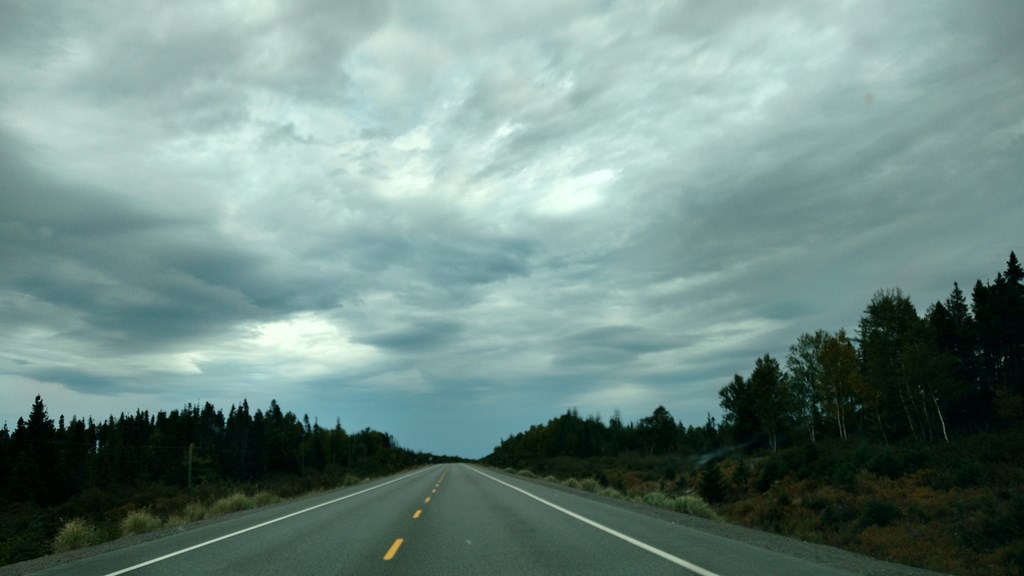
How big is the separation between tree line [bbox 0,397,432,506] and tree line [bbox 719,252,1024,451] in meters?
55.8

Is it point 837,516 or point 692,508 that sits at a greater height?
point 692,508

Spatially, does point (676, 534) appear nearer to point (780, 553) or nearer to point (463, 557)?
point (780, 553)

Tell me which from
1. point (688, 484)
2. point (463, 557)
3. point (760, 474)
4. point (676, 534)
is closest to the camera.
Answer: point (463, 557)

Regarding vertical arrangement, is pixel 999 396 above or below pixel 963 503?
Result: above

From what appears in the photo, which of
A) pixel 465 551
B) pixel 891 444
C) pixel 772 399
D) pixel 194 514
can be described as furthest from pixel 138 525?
pixel 772 399

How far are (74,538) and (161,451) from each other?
90.9 metres

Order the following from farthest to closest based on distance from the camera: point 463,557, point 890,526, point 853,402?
point 853,402, point 890,526, point 463,557

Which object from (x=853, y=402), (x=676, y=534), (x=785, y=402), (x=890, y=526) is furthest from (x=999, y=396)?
(x=676, y=534)

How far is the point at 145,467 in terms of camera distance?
87.9 metres

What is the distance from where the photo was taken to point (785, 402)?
261ft

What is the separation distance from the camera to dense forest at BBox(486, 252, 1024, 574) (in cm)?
2181

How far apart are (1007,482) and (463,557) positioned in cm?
2702

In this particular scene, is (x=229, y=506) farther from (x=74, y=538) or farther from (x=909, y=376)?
(x=909, y=376)

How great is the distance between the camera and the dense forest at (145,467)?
3278cm
